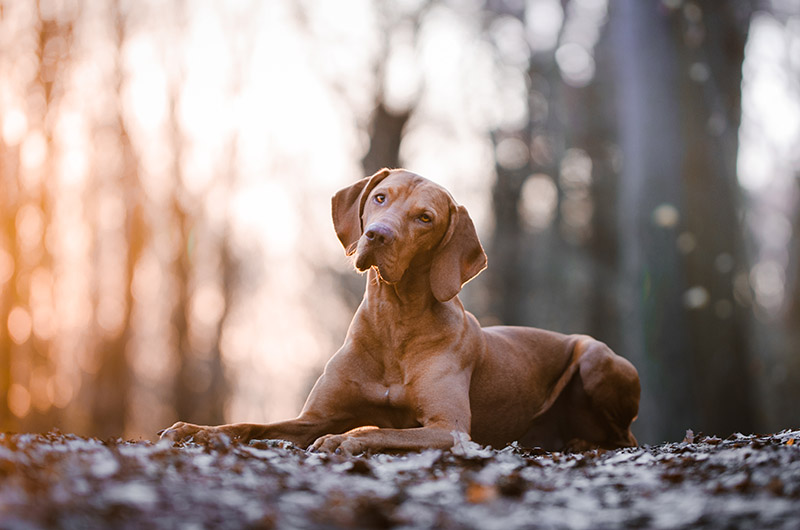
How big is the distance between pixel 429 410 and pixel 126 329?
17.1 meters

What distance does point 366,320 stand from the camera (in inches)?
225

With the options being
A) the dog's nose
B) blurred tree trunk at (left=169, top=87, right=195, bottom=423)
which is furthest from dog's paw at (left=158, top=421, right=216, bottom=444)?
blurred tree trunk at (left=169, top=87, right=195, bottom=423)

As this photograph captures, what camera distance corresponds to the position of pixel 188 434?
16.0 feet

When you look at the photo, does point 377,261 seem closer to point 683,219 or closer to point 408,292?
point 408,292

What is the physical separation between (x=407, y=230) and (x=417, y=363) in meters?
0.94

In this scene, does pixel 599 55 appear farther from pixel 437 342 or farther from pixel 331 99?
pixel 437 342

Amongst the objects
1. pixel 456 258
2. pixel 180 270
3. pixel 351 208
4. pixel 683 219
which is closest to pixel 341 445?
pixel 456 258

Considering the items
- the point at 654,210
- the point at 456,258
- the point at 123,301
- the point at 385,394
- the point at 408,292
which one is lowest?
the point at 123,301

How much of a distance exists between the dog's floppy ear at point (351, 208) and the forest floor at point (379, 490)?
1982 mm

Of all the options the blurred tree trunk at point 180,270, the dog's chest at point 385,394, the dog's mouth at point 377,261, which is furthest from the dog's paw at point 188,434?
the blurred tree trunk at point 180,270

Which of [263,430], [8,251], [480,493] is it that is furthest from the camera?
[8,251]

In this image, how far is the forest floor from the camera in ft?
8.36

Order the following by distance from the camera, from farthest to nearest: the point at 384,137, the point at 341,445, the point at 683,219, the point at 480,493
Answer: the point at 384,137 < the point at 683,219 < the point at 341,445 < the point at 480,493

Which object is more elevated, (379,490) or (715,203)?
(715,203)
